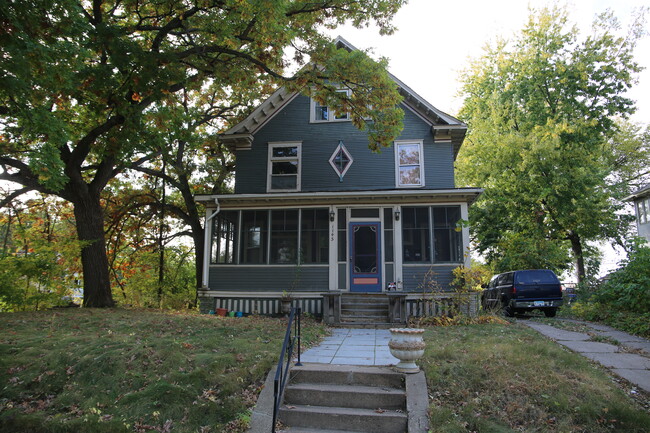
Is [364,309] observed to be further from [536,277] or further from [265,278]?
[536,277]

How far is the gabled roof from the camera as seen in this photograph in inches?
580

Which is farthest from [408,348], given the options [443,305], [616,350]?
[443,305]

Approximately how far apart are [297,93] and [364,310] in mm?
8236

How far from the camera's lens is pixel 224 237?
14.9 meters

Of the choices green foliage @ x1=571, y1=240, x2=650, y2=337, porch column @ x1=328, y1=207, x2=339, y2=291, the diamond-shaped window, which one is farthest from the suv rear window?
the diamond-shaped window

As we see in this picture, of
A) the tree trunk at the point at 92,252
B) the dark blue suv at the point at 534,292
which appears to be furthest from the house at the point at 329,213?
the tree trunk at the point at 92,252

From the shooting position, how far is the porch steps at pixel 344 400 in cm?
516

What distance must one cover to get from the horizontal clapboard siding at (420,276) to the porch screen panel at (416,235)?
291 mm

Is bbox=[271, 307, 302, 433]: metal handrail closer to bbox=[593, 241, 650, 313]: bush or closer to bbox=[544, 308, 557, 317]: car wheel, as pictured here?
bbox=[593, 241, 650, 313]: bush

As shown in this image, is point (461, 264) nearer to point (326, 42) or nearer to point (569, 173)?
point (326, 42)

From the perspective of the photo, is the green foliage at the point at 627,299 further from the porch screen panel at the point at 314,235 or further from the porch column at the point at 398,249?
the porch screen panel at the point at 314,235

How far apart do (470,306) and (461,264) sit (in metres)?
1.43

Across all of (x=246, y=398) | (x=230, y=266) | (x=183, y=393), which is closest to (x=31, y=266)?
(x=230, y=266)

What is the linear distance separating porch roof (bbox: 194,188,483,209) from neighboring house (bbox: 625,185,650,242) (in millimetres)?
18421
